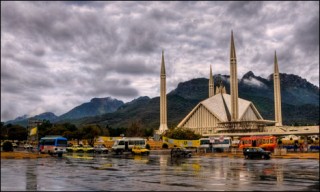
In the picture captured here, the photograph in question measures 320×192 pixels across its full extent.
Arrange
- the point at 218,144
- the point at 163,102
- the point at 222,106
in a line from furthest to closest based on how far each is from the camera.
Result: the point at 222,106 → the point at 163,102 → the point at 218,144

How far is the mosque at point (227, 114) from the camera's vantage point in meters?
95.0

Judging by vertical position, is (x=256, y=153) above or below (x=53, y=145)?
below

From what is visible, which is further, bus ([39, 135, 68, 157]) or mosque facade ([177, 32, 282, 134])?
mosque facade ([177, 32, 282, 134])

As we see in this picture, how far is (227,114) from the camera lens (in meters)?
115

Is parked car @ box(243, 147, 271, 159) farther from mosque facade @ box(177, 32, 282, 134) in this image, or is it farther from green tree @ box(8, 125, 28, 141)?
green tree @ box(8, 125, 28, 141)

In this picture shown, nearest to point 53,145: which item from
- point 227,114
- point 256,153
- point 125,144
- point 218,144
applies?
point 125,144

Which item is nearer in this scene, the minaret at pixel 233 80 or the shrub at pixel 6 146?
the shrub at pixel 6 146

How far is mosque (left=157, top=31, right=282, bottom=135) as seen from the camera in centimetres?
9500

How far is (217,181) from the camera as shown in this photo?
18141 mm

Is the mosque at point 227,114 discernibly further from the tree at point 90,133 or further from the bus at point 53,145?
the bus at point 53,145

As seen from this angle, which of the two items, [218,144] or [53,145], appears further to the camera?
[218,144]

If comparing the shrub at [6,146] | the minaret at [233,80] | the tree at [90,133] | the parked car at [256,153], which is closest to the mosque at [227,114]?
the minaret at [233,80]

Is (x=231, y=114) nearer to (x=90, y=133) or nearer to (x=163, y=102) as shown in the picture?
(x=163, y=102)

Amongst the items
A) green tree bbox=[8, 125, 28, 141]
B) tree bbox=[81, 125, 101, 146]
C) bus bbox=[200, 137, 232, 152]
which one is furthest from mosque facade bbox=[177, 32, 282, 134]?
green tree bbox=[8, 125, 28, 141]
